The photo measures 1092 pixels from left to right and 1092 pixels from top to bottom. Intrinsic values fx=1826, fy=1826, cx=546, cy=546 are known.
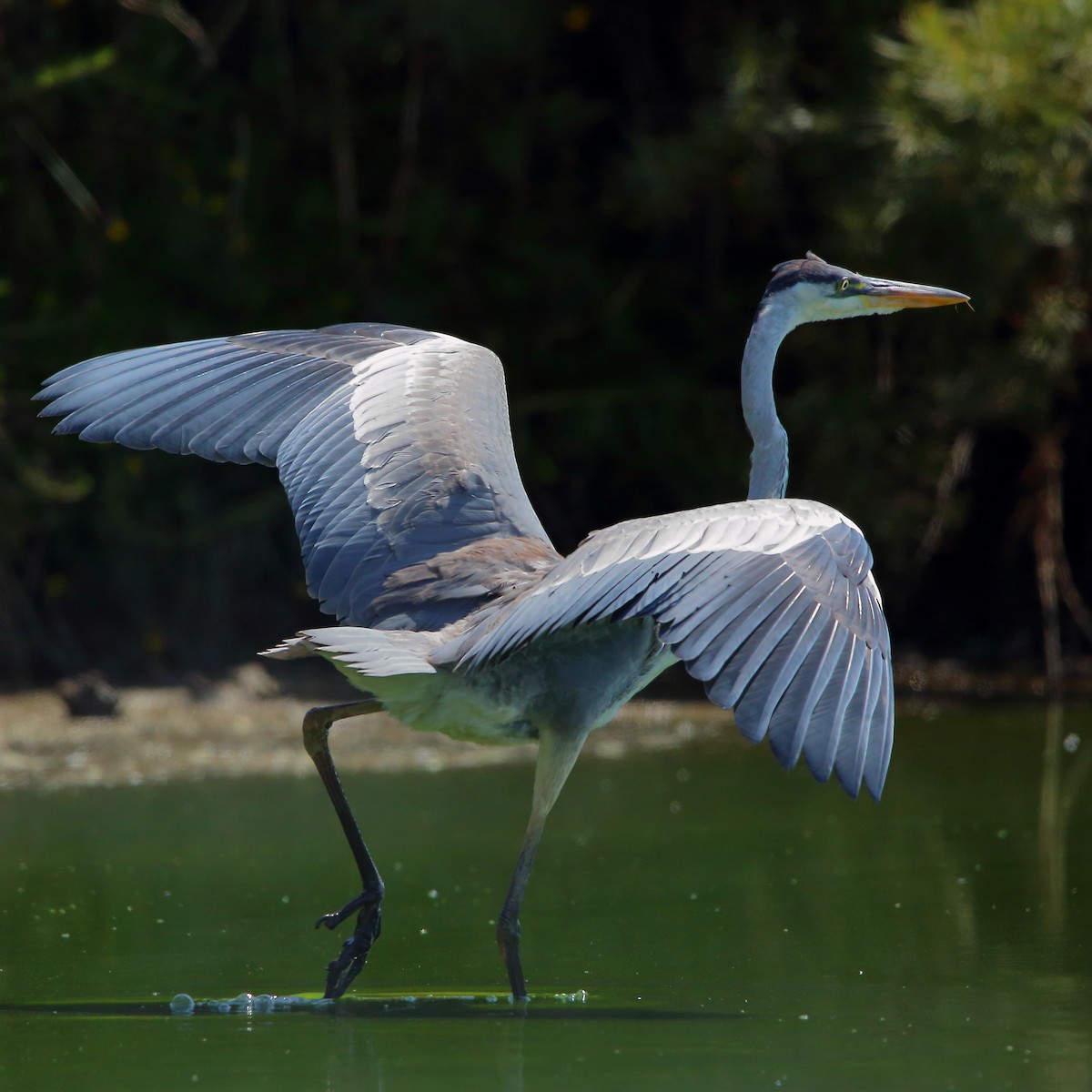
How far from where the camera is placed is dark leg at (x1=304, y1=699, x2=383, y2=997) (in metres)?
4.18

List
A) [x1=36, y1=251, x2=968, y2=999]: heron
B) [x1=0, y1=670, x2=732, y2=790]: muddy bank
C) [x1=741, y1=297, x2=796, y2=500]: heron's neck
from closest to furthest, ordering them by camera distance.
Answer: [x1=36, y1=251, x2=968, y2=999]: heron, [x1=741, y1=297, x2=796, y2=500]: heron's neck, [x1=0, y1=670, x2=732, y2=790]: muddy bank

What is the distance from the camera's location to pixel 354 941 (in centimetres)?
425

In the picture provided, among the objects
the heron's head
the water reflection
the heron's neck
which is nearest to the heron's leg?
the heron's neck

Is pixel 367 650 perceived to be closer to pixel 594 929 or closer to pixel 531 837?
pixel 531 837

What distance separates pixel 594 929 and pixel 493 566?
994mm

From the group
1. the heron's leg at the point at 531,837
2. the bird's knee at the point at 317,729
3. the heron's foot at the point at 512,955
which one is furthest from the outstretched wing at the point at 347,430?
the heron's foot at the point at 512,955

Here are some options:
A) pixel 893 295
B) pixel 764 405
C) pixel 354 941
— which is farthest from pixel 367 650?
pixel 893 295

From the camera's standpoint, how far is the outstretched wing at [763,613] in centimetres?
337

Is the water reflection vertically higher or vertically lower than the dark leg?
lower

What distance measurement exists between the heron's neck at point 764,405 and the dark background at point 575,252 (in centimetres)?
328

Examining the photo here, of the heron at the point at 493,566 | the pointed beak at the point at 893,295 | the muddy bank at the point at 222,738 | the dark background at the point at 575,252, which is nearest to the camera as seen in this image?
the heron at the point at 493,566

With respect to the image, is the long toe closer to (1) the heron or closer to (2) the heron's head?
(1) the heron

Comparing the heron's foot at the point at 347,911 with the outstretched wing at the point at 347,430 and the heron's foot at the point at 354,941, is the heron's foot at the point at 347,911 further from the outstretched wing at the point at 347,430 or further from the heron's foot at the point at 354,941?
the outstretched wing at the point at 347,430

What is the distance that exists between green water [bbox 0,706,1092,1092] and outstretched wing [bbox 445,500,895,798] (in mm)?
638
